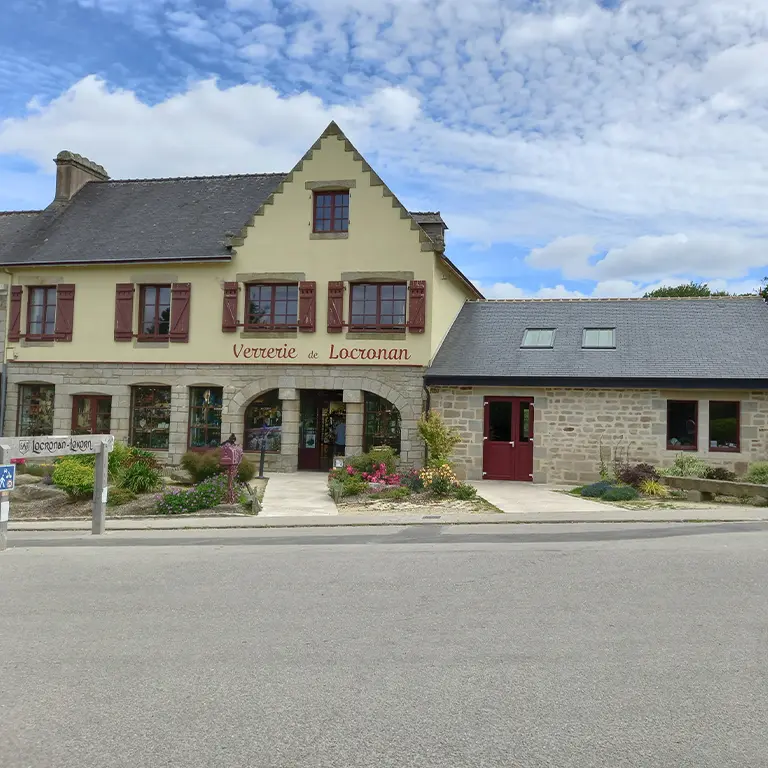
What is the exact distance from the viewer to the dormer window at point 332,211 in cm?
2076

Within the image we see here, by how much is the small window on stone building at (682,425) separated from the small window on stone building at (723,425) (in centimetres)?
35

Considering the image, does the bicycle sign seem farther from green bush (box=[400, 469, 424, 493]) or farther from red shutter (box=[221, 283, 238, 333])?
red shutter (box=[221, 283, 238, 333])

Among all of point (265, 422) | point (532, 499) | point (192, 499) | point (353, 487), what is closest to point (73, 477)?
point (192, 499)

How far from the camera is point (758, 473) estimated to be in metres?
16.6

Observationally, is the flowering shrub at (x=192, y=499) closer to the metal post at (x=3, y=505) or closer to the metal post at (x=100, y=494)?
the metal post at (x=100, y=494)

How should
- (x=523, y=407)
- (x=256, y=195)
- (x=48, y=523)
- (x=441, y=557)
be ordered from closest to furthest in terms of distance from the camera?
(x=441, y=557) → (x=48, y=523) → (x=523, y=407) → (x=256, y=195)

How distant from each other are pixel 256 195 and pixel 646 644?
2042 cm

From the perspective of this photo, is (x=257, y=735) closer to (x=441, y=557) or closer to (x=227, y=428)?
(x=441, y=557)

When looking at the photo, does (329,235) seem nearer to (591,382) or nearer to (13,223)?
(591,382)

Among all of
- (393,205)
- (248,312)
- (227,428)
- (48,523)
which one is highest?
(393,205)

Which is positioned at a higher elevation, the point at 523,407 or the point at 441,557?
the point at 523,407

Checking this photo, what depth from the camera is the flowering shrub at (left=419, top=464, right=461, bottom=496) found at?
15.7 meters

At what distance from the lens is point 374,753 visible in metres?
A: 3.88

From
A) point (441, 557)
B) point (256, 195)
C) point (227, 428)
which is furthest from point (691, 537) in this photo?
point (256, 195)
